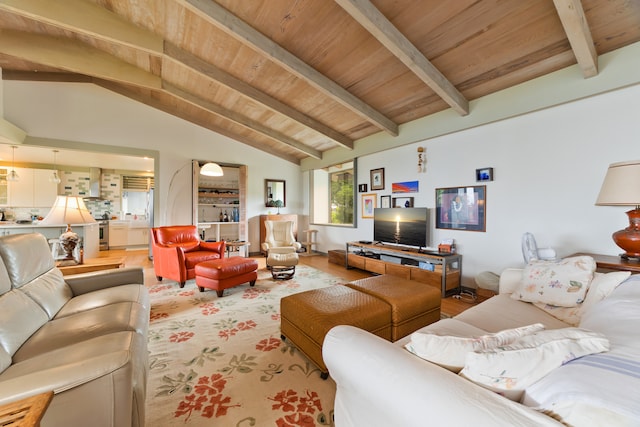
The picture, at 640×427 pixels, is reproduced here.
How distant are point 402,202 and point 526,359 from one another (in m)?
3.77

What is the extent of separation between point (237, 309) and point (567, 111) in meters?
4.18

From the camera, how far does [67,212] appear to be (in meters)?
2.47

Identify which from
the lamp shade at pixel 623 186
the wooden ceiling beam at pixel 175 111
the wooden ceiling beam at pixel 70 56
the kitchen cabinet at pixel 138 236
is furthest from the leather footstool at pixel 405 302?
the kitchen cabinet at pixel 138 236

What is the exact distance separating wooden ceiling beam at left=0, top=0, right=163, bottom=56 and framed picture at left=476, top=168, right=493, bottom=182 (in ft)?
14.6

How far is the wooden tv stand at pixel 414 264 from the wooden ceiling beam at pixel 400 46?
201 cm

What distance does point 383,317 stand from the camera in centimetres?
192

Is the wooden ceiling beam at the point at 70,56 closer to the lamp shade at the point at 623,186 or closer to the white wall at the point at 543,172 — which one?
the white wall at the point at 543,172

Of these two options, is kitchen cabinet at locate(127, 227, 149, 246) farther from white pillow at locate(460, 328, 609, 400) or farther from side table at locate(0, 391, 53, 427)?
white pillow at locate(460, 328, 609, 400)

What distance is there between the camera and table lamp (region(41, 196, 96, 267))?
7.98 feet

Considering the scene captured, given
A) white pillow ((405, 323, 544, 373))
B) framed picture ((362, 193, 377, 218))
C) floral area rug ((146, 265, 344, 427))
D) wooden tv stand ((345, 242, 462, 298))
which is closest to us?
white pillow ((405, 323, 544, 373))

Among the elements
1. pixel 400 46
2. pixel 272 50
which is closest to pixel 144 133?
pixel 272 50

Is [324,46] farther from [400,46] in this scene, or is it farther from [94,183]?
[94,183]

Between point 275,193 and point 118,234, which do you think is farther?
point 118,234

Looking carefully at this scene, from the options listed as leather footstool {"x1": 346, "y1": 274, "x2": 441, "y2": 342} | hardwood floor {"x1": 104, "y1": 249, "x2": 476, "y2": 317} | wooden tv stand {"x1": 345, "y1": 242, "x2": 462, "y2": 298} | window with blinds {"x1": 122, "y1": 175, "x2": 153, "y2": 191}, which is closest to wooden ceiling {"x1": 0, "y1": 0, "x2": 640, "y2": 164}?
wooden tv stand {"x1": 345, "y1": 242, "x2": 462, "y2": 298}
